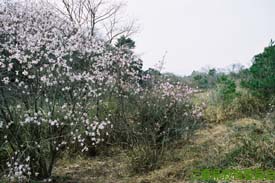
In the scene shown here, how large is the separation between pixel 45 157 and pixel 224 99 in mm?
6985

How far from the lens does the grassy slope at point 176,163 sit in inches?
285

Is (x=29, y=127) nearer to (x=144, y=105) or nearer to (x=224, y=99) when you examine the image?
(x=144, y=105)

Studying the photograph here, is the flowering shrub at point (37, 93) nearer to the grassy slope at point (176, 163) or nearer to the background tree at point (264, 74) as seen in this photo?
the grassy slope at point (176, 163)

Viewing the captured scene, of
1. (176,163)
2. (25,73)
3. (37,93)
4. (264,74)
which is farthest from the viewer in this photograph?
(264,74)

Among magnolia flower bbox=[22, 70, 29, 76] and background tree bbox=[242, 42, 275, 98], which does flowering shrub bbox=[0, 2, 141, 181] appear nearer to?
magnolia flower bbox=[22, 70, 29, 76]

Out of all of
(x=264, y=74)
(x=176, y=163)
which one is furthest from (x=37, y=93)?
(x=264, y=74)

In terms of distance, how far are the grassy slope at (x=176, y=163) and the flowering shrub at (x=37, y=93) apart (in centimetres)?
93

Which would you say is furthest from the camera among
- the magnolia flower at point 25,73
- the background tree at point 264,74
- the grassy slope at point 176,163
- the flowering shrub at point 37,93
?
the background tree at point 264,74

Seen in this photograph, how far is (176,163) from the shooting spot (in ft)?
26.0

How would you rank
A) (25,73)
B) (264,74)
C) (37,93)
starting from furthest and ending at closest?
(264,74), (37,93), (25,73)

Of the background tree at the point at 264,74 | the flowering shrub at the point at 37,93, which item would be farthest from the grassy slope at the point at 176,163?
the background tree at the point at 264,74

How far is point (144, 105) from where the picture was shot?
885cm

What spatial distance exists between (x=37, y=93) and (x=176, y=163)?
9.52ft

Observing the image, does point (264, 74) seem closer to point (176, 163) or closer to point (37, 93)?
point (176, 163)
